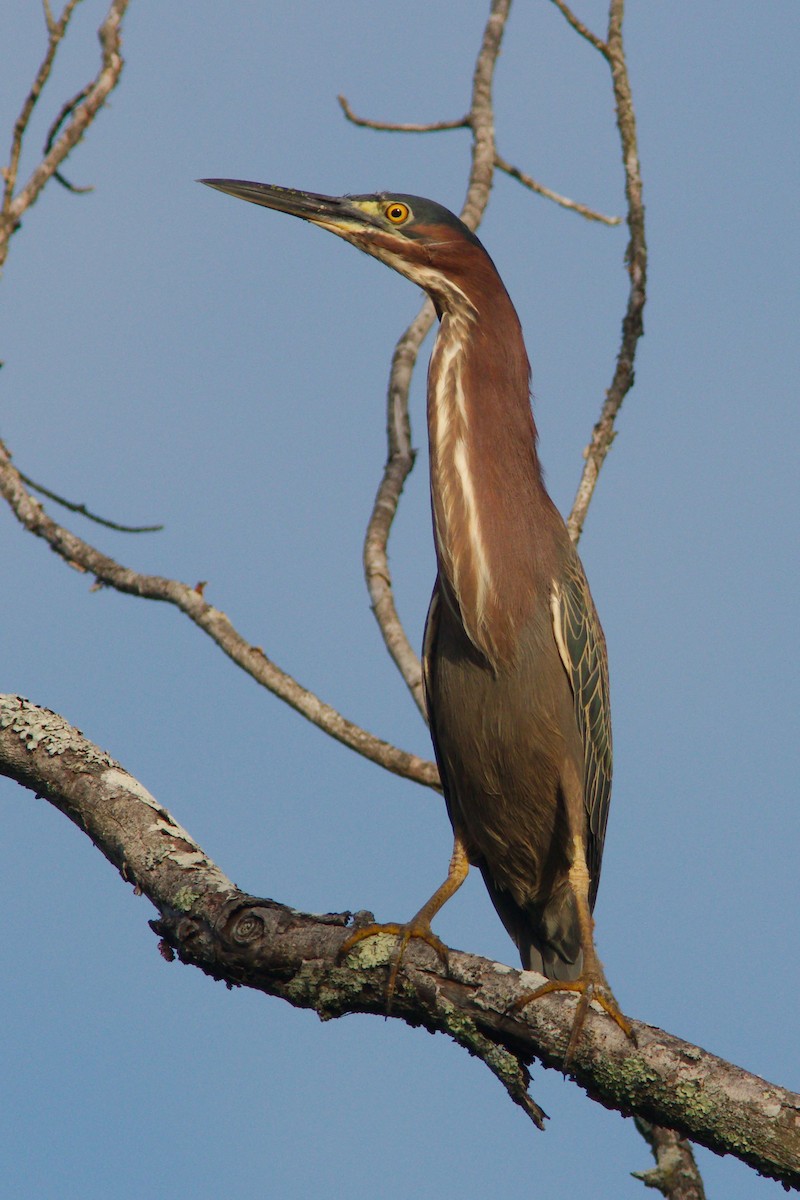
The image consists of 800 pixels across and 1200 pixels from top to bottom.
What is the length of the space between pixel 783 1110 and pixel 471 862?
6.41ft

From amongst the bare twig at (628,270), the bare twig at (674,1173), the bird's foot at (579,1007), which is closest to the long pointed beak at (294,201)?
the bare twig at (628,270)

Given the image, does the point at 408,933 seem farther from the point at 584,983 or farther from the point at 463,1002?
the point at 584,983

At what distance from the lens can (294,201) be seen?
14.4 ft

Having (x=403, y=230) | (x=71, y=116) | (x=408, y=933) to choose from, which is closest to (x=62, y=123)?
(x=71, y=116)

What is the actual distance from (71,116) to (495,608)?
10.3 ft

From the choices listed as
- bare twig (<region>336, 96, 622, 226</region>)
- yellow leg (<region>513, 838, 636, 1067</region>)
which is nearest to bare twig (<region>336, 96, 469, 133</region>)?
bare twig (<region>336, 96, 622, 226</region>)

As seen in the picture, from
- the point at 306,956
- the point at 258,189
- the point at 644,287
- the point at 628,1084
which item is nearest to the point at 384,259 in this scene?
the point at 258,189

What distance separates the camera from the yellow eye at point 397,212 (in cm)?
420

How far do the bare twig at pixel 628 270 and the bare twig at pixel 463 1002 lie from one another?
7.33 ft

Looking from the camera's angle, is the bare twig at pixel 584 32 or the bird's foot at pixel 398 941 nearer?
the bird's foot at pixel 398 941

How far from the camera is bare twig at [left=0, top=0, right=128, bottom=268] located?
4.74m

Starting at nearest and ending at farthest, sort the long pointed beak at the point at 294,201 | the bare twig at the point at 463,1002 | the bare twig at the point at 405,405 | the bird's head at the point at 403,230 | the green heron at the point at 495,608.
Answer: the bare twig at the point at 463,1002 < the green heron at the point at 495,608 < the bird's head at the point at 403,230 < the long pointed beak at the point at 294,201 < the bare twig at the point at 405,405

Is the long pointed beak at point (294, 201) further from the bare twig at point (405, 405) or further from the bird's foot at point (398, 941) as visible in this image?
the bird's foot at point (398, 941)

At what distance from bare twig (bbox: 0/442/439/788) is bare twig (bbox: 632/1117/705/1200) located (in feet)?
4.90
